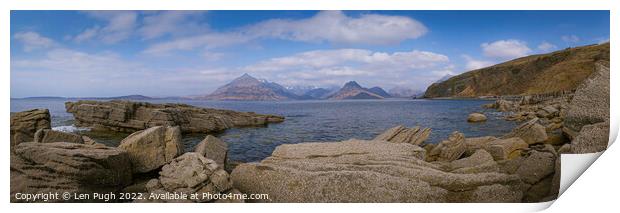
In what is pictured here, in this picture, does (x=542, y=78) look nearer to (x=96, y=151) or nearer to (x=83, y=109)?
(x=96, y=151)

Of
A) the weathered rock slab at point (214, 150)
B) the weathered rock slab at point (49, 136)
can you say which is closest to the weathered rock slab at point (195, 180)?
the weathered rock slab at point (214, 150)

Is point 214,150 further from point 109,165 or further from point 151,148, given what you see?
point 109,165

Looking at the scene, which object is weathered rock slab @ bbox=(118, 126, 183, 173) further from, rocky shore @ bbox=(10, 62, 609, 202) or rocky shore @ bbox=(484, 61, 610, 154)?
rocky shore @ bbox=(484, 61, 610, 154)

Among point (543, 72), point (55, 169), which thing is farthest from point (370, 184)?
point (543, 72)

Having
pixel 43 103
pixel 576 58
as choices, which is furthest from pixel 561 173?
pixel 43 103

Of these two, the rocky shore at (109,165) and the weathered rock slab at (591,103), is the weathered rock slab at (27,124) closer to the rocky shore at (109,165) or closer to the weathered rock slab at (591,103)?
the rocky shore at (109,165)
